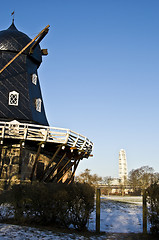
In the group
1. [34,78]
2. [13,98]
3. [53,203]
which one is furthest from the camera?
[34,78]

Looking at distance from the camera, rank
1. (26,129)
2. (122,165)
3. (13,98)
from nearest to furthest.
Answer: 1. (26,129)
2. (13,98)
3. (122,165)

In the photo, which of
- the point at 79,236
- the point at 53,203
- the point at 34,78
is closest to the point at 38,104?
the point at 34,78

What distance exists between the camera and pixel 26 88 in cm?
1986

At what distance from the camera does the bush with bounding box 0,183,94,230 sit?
870cm

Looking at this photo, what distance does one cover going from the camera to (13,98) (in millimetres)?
18984

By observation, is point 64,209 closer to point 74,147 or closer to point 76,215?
point 76,215

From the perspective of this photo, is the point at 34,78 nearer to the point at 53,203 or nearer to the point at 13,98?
the point at 13,98

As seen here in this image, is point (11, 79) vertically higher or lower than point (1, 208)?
higher

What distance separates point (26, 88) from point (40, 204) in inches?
494

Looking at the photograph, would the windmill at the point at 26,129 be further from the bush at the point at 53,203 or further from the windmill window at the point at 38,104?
the bush at the point at 53,203

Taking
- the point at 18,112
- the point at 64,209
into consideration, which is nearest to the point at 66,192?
the point at 64,209

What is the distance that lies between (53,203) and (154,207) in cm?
324

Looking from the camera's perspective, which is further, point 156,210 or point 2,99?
point 2,99

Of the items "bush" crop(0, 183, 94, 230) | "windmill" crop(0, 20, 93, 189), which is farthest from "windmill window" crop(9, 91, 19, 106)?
"bush" crop(0, 183, 94, 230)
